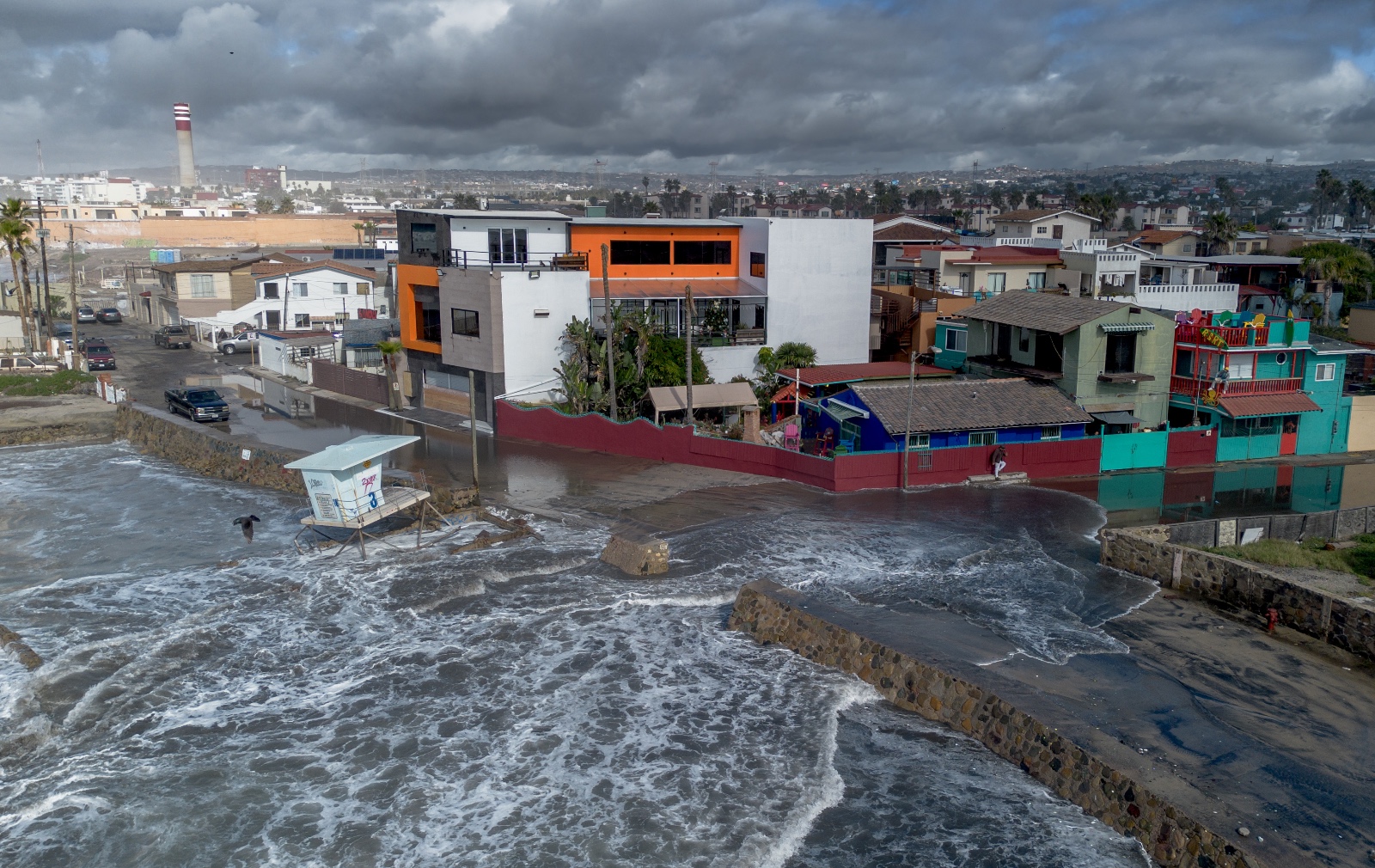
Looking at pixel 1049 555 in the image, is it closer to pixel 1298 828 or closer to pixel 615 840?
pixel 1298 828

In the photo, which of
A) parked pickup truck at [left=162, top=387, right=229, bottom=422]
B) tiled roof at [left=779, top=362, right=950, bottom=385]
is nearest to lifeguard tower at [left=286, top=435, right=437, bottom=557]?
parked pickup truck at [left=162, top=387, right=229, bottom=422]

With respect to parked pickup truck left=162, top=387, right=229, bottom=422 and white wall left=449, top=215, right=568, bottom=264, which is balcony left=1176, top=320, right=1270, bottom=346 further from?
parked pickup truck left=162, top=387, right=229, bottom=422

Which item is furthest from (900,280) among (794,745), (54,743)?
(54,743)

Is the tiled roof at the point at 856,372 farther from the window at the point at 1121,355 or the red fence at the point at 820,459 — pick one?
the red fence at the point at 820,459

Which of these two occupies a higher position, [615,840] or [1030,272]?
[1030,272]

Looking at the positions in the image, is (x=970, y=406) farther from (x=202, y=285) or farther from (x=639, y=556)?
(x=202, y=285)

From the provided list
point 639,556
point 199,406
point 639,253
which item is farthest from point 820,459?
point 199,406
